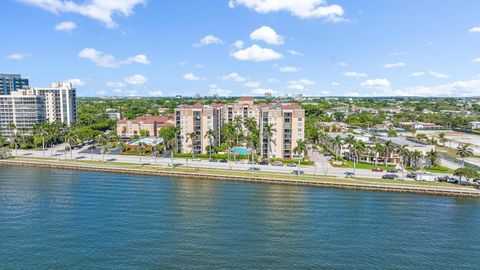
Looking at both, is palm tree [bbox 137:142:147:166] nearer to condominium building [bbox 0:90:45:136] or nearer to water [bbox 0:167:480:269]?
water [bbox 0:167:480:269]

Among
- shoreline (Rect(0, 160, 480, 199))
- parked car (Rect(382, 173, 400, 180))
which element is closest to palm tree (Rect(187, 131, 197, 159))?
shoreline (Rect(0, 160, 480, 199))

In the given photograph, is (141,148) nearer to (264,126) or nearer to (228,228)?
(264,126)

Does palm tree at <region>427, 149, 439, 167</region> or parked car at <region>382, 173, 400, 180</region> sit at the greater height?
palm tree at <region>427, 149, 439, 167</region>

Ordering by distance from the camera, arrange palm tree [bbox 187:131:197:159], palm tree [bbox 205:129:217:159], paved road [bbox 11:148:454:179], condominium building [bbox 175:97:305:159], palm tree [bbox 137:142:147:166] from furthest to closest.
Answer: palm tree [bbox 187:131:197:159] < palm tree [bbox 205:129:217:159] < condominium building [bbox 175:97:305:159] < palm tree [bbox 137:142:147:166] < paved road [bbox 11:148:454:179]

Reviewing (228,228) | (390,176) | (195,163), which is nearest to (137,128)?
(195,163)

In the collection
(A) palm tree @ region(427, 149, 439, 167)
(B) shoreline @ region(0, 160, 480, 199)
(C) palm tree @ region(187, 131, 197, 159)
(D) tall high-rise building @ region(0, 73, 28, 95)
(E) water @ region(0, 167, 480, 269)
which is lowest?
(E) water @ region(0, 167, 480, 269)

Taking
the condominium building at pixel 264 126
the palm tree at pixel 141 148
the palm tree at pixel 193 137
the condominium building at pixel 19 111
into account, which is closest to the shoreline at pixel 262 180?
the palm tree at pixel 141 148

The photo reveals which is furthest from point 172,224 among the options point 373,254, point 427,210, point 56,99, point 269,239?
point 56,99
